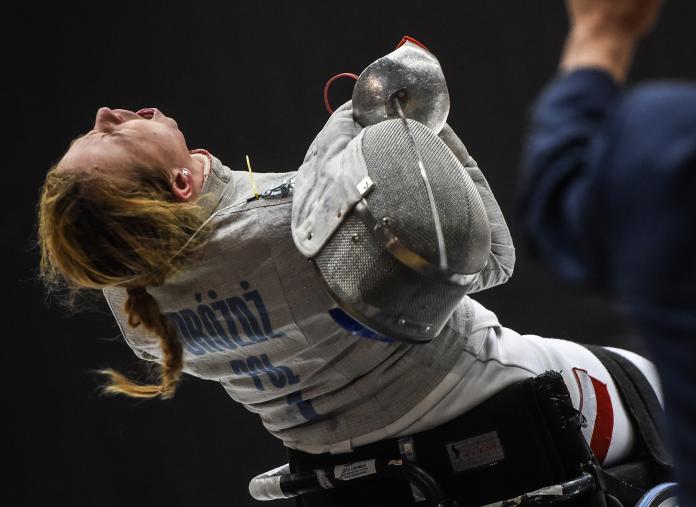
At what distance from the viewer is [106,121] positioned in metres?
1.33

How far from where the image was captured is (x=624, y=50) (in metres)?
0.65

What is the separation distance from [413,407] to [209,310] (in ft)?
0.96

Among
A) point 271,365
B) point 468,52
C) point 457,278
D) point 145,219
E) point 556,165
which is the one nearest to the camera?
point 556,165

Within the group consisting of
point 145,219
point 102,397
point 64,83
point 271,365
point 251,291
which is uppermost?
point 64,83

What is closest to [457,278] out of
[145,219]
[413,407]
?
[413,407]

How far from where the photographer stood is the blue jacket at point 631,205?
0.56 m

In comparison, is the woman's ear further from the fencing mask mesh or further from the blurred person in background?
the blurred person in background

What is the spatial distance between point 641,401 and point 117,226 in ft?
2.63

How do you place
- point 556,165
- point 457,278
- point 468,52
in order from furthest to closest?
1. point 468,52
2. point 457,278
3. point 556,165

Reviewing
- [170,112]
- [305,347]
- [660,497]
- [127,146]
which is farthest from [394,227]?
[170,112]

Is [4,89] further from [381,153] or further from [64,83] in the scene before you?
[381,153]

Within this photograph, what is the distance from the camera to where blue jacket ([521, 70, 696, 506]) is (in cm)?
56

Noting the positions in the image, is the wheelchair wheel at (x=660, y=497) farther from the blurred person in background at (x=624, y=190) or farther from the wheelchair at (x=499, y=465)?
the blurred person in background at (x=624, y=190)

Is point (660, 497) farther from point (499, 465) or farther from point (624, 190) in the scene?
point (624, 190)
